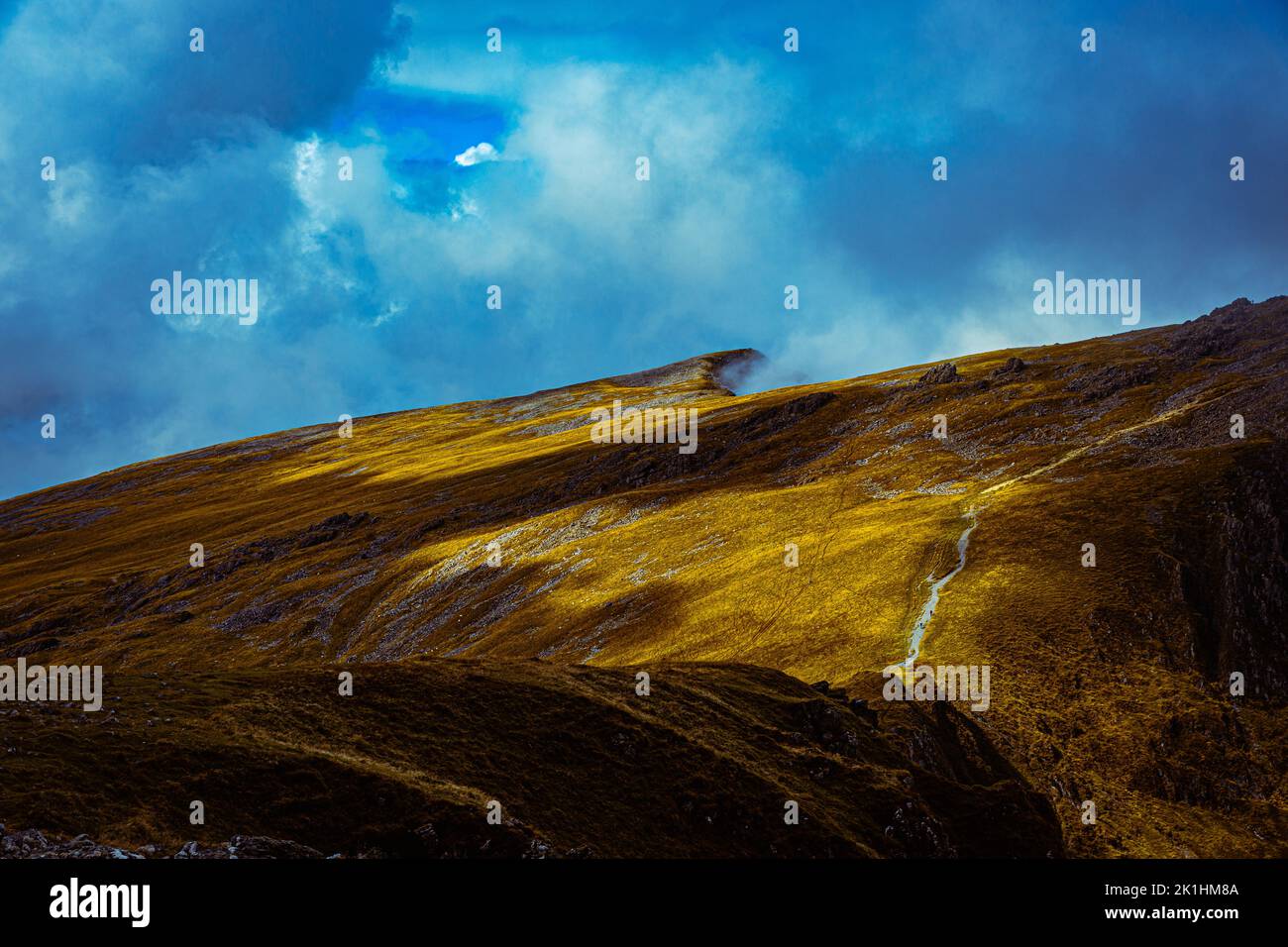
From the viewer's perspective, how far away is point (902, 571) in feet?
279

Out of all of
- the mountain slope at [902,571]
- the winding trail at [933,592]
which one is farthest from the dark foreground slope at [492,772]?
the winding trail at [933,592]

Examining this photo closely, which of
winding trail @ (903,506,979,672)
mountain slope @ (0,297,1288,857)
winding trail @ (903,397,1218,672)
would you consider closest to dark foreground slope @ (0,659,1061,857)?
mountain slope @ (0,297,1288,857)

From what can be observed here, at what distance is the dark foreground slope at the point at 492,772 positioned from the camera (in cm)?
3027

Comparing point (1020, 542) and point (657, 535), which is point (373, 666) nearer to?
point (1020, 542)

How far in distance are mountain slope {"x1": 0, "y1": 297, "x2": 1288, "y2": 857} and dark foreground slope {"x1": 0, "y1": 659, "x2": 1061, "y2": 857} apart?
19.1 feet

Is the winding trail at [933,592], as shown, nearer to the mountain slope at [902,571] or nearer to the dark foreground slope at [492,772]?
the mountain slope at [902,571]

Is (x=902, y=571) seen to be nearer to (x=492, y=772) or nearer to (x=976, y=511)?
(x=976, y=511)

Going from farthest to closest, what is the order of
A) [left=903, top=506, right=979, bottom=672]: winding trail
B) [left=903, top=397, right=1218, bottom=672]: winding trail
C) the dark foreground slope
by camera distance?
[left=903, top=397, right=1218, bottom=672]: winding trail, [left=903, top=506, right=979, bottom=672]: winding trail, the dark foreground slope

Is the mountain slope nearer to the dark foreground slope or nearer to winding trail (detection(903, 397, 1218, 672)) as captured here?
winding trail (detection(903, 397, 1218, 672))

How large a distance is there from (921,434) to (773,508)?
123ft

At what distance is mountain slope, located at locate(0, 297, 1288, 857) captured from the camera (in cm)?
6247

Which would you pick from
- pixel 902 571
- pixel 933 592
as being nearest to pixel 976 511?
pixel 902 571

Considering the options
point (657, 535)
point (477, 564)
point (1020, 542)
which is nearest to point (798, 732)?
point (1020, 542)

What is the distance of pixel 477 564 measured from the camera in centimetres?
12500
